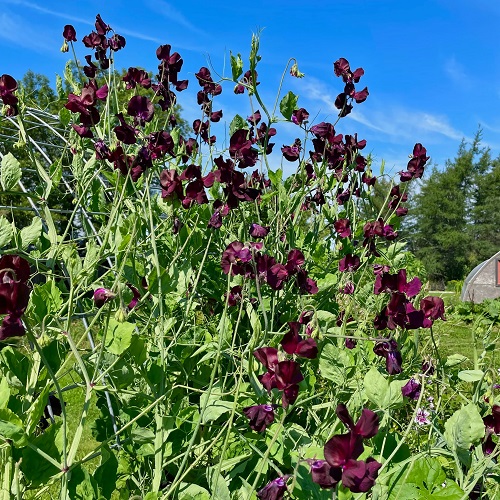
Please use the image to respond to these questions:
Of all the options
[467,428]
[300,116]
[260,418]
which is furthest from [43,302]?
[300,116]

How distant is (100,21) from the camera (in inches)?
81.7

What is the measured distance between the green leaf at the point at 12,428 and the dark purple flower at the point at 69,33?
5.50ft

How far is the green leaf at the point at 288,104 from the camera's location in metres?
1.83

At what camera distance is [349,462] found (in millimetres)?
787

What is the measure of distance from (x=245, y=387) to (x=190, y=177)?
546 millimetres

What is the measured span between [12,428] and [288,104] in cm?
132

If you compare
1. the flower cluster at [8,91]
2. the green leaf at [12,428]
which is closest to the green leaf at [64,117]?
the flower cluster at [8,91]

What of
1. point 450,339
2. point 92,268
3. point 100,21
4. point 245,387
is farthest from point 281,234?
point 450,339

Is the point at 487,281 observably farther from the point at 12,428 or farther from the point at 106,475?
the point at 12,428

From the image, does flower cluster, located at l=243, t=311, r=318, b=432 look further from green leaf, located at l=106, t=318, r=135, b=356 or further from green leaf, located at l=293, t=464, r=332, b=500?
green leaf, located at l=106, t=318, r=135, b=356

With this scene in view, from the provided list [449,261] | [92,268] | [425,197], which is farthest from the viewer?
[425,197]

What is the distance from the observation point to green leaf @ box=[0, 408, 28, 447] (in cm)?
87

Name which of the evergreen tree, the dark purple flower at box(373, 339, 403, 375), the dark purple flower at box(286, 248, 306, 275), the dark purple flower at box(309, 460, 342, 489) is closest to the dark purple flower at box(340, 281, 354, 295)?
the dark purple flower at box(286, 248, 306, 275)

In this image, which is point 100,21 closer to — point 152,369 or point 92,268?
point 92,268
